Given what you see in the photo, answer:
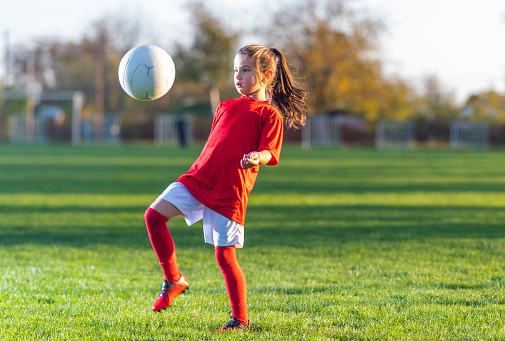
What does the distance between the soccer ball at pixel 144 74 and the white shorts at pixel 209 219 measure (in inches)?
37.4

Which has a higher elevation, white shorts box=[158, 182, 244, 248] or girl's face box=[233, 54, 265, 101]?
girl's face box=[233, 54, 265, 101]

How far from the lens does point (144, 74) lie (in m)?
4.38

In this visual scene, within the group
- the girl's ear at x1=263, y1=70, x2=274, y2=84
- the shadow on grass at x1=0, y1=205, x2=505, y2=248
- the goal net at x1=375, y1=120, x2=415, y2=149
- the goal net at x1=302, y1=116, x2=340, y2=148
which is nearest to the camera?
the girl's ear at x1=263, y1=70, x2=274, y2=84

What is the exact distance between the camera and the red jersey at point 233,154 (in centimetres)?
364

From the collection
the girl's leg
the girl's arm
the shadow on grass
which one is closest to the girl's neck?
the girl's arm

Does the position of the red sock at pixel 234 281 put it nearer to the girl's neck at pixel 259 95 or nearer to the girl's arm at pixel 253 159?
the girl's arm at pixel 253 159

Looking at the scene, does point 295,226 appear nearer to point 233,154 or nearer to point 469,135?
point 233,154

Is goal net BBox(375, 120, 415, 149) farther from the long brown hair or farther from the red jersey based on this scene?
the red jersey

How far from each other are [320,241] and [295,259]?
111cm

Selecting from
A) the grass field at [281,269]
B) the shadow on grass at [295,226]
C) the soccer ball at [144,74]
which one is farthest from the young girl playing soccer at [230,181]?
the shadow on grass at [295,226]

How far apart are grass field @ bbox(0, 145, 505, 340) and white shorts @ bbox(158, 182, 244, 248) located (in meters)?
0.53

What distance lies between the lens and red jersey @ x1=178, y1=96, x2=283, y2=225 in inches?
143

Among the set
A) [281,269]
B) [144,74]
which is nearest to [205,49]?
[281,269]

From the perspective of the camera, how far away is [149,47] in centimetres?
455
